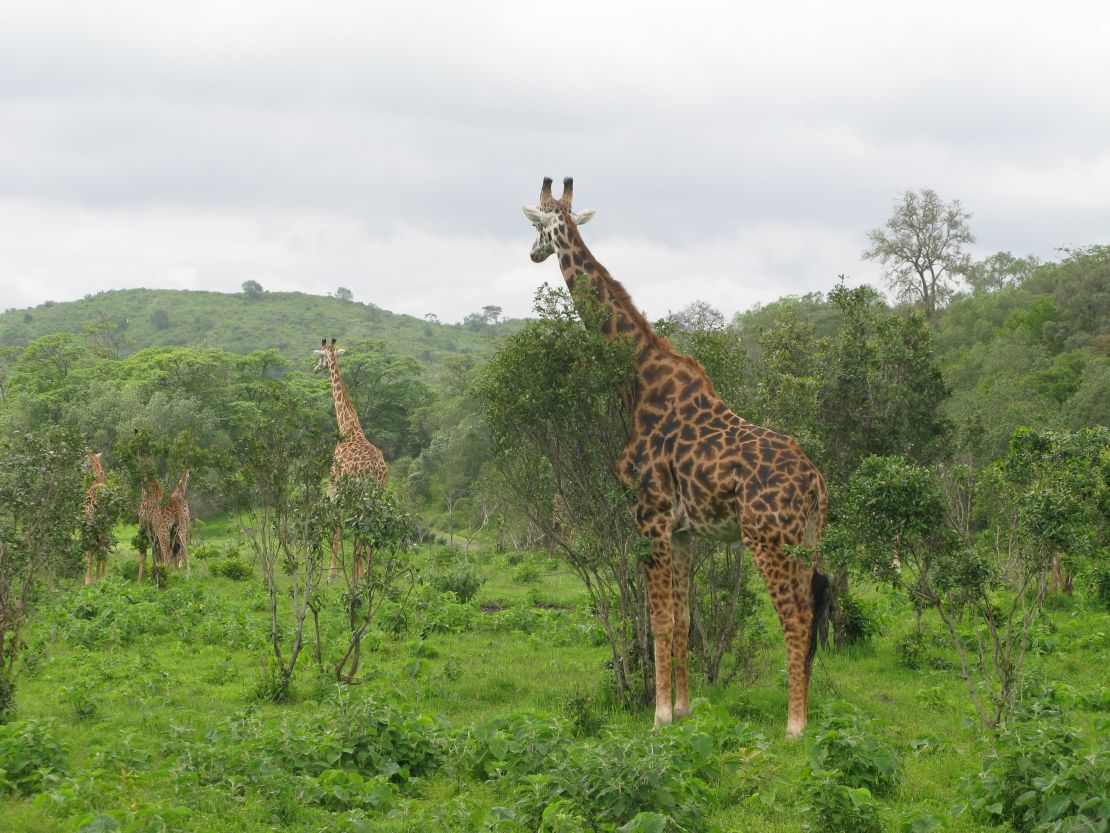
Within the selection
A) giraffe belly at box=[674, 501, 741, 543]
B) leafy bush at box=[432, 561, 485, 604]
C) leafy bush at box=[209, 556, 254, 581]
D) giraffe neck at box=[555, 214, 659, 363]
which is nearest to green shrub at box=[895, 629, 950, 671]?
giraffe belly at box=[674, 501, 741, 543]

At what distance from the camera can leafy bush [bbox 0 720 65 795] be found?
820 cm

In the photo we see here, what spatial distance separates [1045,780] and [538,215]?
8.44 meters

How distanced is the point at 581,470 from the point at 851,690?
4.50 meters

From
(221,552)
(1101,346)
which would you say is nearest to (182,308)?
(221,552)

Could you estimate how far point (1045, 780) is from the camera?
22.3ft

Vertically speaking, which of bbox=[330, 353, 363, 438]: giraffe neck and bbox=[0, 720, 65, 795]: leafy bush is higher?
bbox=[330, 353, 363, 438]: giraffe neck

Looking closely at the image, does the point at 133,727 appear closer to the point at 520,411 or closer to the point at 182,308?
the point at 520,411

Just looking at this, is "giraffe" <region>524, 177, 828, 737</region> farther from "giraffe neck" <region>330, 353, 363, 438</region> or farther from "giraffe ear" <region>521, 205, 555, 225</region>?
"giraffe neck" <region>330, 353, 363, 438</region>

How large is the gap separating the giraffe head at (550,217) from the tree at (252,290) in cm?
11874

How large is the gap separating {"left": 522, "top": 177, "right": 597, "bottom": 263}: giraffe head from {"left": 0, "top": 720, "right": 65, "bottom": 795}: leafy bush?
7.75 metres

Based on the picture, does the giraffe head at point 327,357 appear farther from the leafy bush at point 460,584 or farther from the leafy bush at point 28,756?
the leafy bush at point 28,756

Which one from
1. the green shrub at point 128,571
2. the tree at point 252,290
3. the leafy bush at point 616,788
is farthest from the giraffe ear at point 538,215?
the tree at point 252,290

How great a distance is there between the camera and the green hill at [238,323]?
99812 mm

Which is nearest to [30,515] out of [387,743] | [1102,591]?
[387,743]
